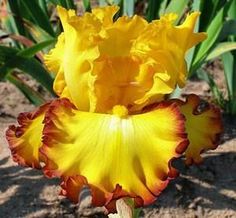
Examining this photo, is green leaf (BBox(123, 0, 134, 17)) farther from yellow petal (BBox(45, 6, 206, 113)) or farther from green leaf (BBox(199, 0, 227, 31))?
yellow petal (BBox(45, 6, 206, 113))

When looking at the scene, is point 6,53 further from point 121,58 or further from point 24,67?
point 121,58

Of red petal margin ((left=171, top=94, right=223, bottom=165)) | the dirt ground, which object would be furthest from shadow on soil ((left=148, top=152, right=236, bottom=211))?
red petal margin ((left=171, top=94, right=223, bottom=165))

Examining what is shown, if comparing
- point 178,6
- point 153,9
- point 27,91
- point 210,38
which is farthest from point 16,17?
point 210,38

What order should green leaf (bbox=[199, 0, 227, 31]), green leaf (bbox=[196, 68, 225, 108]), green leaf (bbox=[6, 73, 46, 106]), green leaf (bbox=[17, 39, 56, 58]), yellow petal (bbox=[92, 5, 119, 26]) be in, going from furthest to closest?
green leaf (bbox=[196, 68, 225, 108]) < green leaf (bbox=[6, 73, 46, 106]) < green leaf (bbox=[199, 0, 227, 31]) < green leaf (bbox=[17, 39, 56, 58]) < yellow petal (bbox=[92, 5, 119, 26])

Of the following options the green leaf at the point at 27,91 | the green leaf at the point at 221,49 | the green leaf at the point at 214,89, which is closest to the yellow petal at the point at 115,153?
the green leaf at the point at 221,49

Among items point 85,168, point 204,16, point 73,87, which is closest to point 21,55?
point 204,16

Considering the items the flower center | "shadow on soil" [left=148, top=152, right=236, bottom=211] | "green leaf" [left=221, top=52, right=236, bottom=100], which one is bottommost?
"shadow on soil" [left=148, top=152, right=236, bottom=211]

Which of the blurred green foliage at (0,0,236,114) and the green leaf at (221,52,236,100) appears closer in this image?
the blurred green foliage at (0,0,236,114)

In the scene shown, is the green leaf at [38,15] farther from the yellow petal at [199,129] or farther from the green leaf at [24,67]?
the yellow petal at [199,129]
